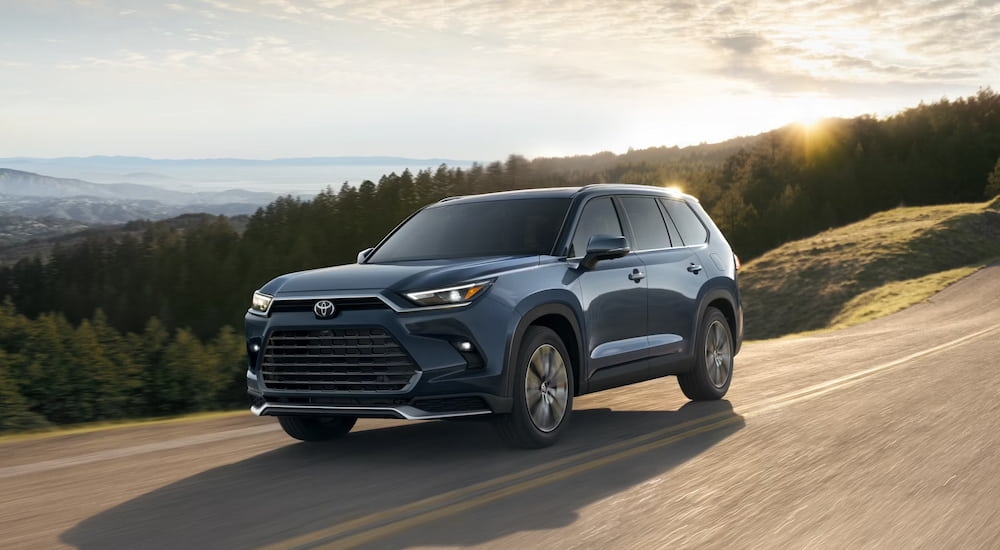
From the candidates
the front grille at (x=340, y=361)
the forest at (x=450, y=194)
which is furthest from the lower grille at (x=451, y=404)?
the forest at (x=450, y=194)

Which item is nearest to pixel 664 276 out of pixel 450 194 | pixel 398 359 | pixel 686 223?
pixel 686 223

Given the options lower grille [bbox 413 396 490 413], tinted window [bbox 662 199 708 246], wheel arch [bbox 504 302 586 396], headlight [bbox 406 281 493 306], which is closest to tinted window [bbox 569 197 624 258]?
wheel arch [bbox 504 302 586 396]

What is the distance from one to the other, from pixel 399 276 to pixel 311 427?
1637mm

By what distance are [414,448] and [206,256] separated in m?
139

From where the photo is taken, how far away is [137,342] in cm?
1531

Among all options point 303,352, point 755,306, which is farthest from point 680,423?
point 755,306

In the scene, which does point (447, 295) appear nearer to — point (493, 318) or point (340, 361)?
point (493, 318)

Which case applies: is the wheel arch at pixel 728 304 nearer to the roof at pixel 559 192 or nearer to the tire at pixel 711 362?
the tire at pixel 711 362

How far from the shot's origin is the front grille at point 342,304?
284 inches

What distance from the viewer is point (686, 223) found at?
10.3m

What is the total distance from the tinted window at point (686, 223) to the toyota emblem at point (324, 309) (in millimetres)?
3896

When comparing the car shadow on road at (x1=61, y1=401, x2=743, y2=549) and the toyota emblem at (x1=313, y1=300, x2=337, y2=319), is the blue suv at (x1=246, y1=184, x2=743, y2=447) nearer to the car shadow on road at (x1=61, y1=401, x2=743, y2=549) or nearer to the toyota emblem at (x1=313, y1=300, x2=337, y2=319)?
the toyota emblem at (x1=313, y1=300, x2=337, y2=319)

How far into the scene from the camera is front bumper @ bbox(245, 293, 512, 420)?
7.12 meters

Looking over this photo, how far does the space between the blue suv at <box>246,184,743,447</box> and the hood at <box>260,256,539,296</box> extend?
15 millimetres
